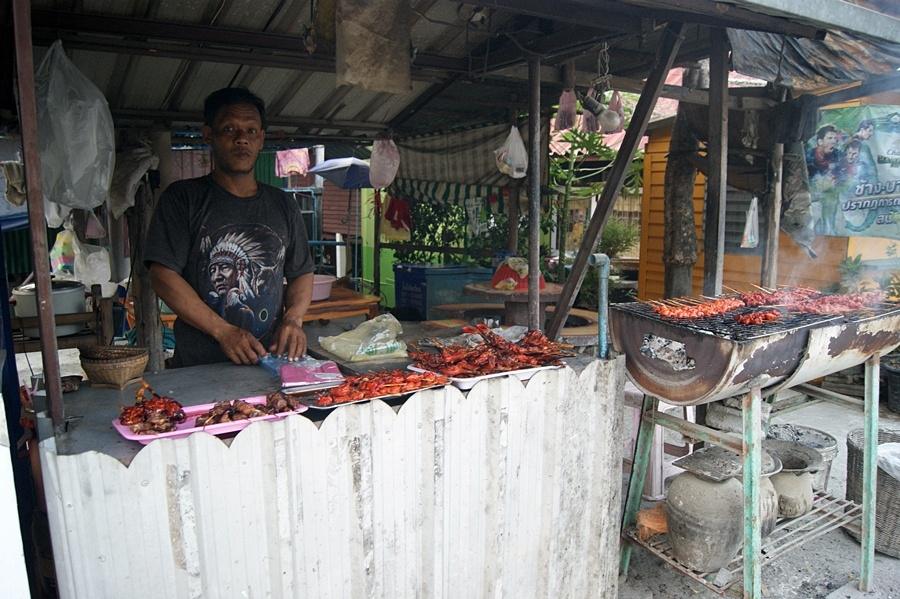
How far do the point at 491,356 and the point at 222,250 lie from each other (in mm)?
1584

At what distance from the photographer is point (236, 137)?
3.18 m

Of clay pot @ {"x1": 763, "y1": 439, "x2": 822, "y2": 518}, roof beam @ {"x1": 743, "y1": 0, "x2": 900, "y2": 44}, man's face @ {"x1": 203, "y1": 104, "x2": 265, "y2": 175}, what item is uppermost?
roof beam @ {"x1": 743, "y1": 0, "x2": 900, "y2": 44}

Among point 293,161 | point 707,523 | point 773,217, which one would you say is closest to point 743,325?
point 707,523

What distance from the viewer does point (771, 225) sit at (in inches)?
253

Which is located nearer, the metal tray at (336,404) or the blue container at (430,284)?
the metal tray at (336,404)

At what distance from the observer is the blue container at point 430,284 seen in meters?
8.52

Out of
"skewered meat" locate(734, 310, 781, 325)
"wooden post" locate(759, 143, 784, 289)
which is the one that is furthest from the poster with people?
"skewered meat" locate(734, 310, 781, 325)

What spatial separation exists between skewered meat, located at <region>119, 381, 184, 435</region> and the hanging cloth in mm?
12206

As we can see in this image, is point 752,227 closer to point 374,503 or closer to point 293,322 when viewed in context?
point 293,322

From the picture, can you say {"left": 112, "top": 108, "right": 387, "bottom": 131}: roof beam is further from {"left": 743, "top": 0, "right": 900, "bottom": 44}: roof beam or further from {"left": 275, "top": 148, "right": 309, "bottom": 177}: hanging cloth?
{"left": 275, "top": 148, "right": 309, "bottom": 177}: hanging cloth

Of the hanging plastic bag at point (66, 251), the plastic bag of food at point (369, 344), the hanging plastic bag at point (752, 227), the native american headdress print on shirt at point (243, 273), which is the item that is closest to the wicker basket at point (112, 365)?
the native american headdress print on shirt at point (243, 273)

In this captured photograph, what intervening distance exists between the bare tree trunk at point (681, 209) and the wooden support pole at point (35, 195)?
5.70 meters

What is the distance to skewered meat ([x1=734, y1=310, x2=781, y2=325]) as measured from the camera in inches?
128

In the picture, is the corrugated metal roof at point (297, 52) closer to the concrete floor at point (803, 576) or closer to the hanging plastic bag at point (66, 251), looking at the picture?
the hanging plastic bag at point (66, 251)
